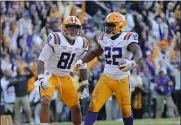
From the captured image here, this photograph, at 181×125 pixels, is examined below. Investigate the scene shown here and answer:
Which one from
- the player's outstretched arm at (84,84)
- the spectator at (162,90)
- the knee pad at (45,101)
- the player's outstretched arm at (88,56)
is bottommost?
the spectator at (162,90)

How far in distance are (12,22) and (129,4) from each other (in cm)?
341

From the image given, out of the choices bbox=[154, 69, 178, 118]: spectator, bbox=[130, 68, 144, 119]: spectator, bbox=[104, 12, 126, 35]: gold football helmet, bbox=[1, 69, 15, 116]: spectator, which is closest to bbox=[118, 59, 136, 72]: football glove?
bbox=[104, 12, 126, 35]: gold football helmet

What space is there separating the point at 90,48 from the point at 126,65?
686cm

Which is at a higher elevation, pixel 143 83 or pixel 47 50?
pixel 47 50

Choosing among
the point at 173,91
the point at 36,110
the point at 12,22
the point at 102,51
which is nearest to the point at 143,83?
the point at 173,91

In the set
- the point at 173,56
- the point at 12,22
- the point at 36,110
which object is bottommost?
the point at 36,110

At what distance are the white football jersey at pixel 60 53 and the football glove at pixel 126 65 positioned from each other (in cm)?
85

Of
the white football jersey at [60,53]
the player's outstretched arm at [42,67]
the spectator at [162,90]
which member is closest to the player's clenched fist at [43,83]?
the player's outstretched arm at [42,67]

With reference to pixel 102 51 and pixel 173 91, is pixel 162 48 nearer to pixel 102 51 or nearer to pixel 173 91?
pixel 173 91

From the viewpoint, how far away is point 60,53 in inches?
359

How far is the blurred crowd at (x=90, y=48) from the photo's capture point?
14.3m

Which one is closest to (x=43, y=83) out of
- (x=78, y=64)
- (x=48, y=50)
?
(x=48, y=50)

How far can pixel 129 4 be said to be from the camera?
1762 cm

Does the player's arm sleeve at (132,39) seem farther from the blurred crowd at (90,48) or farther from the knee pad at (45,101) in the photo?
the blurred crowd at (90,48)
